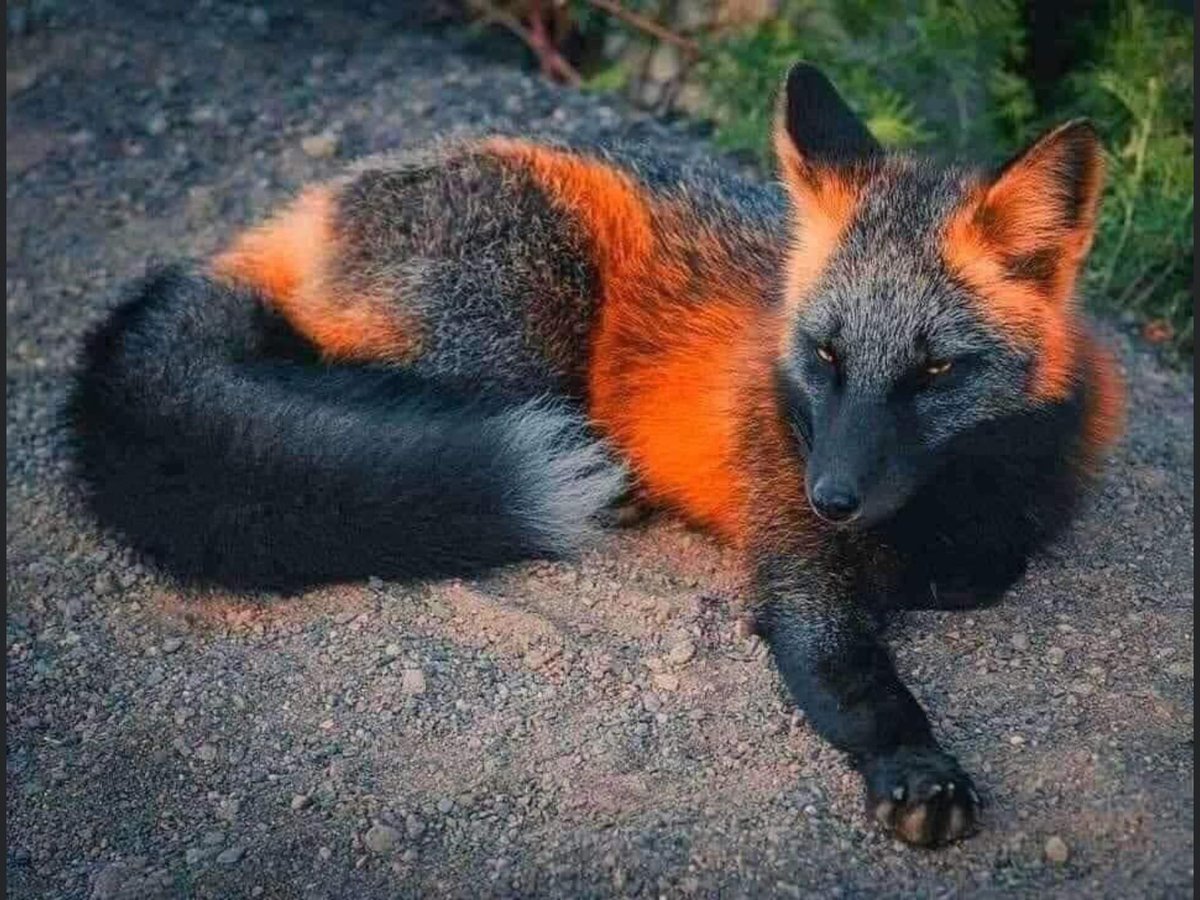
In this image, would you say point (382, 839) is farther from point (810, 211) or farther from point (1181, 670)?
point (1181, 670)

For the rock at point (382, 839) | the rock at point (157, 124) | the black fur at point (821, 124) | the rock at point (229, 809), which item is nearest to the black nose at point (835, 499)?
the black fur at point (821, 124)

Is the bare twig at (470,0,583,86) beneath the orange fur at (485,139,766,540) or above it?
beneath

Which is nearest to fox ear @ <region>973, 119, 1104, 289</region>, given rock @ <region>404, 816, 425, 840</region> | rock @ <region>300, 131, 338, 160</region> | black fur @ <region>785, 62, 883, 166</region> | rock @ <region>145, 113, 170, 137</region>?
black fur @ <region>785, 62, 883, 166</region>

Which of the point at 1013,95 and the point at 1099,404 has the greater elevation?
the point at 1099,404

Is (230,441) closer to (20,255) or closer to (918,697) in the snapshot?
(918,697)

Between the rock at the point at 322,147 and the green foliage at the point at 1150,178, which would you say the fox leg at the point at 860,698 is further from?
the rock at the point at 322,147

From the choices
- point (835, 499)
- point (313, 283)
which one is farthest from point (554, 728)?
point (313, 283)

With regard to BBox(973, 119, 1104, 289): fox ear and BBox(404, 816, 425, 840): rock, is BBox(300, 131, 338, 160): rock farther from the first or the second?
BBox(404, 816, 425, 840): rock
